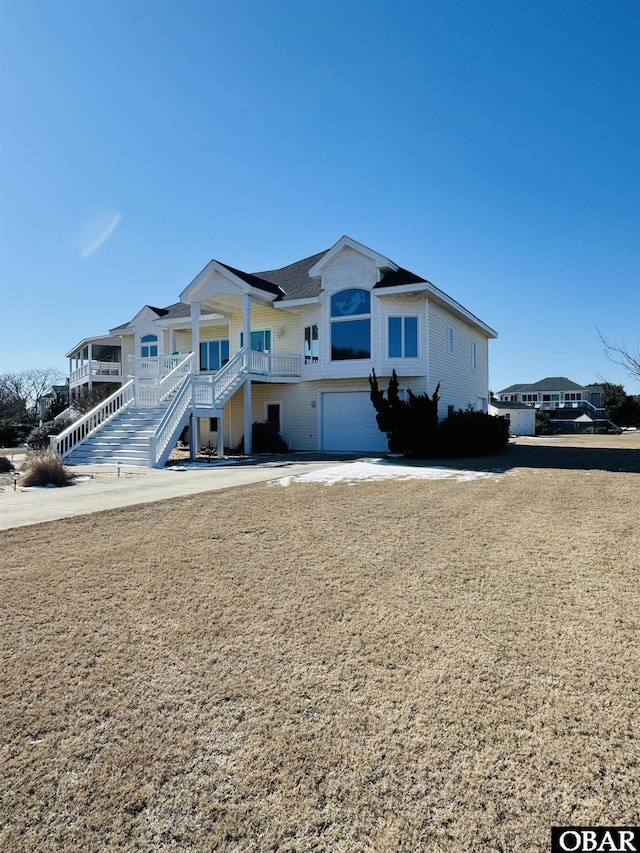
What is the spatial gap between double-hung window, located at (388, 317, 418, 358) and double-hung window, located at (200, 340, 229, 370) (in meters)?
8.44

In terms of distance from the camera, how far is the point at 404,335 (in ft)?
60.8

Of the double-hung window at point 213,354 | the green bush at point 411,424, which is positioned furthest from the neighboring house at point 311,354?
the green bush at point 411,424

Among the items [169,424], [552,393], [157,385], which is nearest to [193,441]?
[169,424]

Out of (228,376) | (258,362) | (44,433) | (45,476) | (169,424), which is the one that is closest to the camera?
(45,476)

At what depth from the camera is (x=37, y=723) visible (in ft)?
9.11

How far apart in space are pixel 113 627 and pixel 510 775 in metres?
2.91

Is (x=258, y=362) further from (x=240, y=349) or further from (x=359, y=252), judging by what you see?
(x=359, y=252)

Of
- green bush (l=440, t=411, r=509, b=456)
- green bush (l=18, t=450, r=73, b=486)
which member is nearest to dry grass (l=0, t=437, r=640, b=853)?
green bush (l=18, t=450, r=73, b=486)

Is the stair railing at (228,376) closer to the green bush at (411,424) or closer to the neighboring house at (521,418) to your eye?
the green bush at (411,424)

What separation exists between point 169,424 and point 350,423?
299 inches

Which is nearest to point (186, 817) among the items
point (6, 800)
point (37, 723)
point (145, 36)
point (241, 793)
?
point (241, 793)

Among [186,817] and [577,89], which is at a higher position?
[577,89]

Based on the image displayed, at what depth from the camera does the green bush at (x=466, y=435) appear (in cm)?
1653

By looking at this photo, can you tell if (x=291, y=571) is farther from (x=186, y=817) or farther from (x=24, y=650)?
(x=186, y=817)
